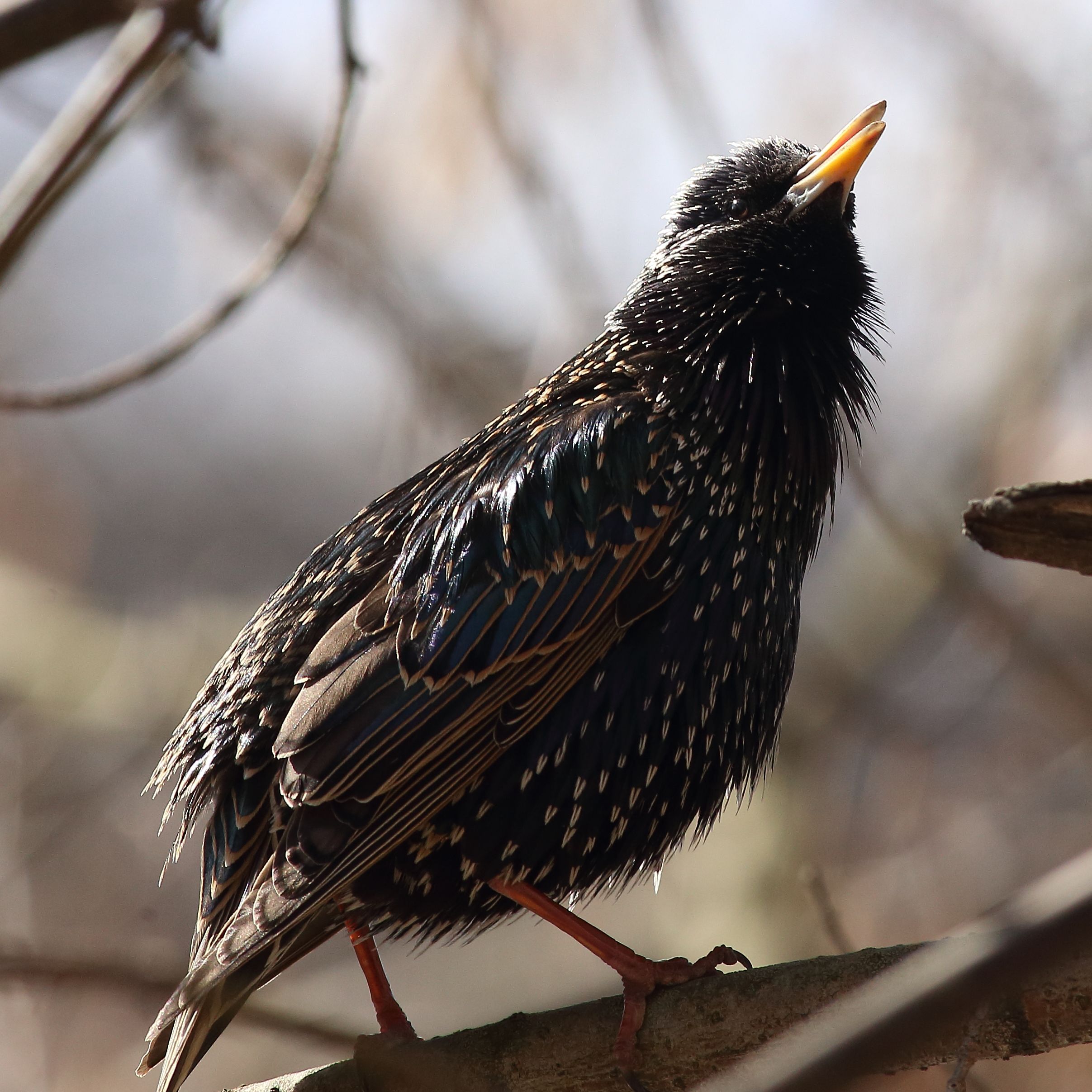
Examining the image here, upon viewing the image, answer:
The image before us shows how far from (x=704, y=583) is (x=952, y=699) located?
4.38 metres

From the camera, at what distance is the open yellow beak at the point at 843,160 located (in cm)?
368

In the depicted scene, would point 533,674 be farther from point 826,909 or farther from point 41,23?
point 41,23

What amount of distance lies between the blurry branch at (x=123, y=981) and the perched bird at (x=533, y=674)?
0.11 m

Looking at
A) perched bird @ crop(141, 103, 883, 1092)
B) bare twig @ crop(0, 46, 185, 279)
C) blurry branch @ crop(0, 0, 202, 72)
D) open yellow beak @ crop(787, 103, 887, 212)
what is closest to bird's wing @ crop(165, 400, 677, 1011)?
perched bird @ crop(141, 103, 883, 1092)

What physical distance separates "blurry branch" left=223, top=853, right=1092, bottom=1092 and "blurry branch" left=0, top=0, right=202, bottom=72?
1462mm

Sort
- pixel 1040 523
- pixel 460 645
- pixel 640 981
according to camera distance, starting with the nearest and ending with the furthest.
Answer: pixel 1040 523, pixel 640 981, pixel 460 645

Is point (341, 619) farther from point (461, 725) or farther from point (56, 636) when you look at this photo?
point (56, 636)

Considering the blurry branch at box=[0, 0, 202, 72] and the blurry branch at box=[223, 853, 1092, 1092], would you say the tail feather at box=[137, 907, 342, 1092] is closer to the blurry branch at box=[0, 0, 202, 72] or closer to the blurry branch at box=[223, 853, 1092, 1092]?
the blurry branch at box=[223, 853, 1092, 1092]

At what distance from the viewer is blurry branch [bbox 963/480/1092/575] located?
237 centimetres

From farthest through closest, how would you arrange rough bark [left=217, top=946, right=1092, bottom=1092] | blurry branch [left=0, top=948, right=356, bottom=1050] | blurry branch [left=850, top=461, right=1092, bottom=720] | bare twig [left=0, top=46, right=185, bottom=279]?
blurry branch [left=850, top=461, right=1092, bottom=720] < blurry branch [left=0, top=948, right=356, bottom=1050] < rough bark [left=217, top=946, right=1092, bottom=1092] < bare twig [left=0, top=46, right=185, bottom=279]

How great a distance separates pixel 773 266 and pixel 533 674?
1454 millimetres

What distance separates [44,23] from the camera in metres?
1.61

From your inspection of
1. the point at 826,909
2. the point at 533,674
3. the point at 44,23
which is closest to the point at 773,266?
the point at 533,674

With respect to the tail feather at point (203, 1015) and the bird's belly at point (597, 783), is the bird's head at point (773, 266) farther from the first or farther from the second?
the tail feather at point (203, 1015)
